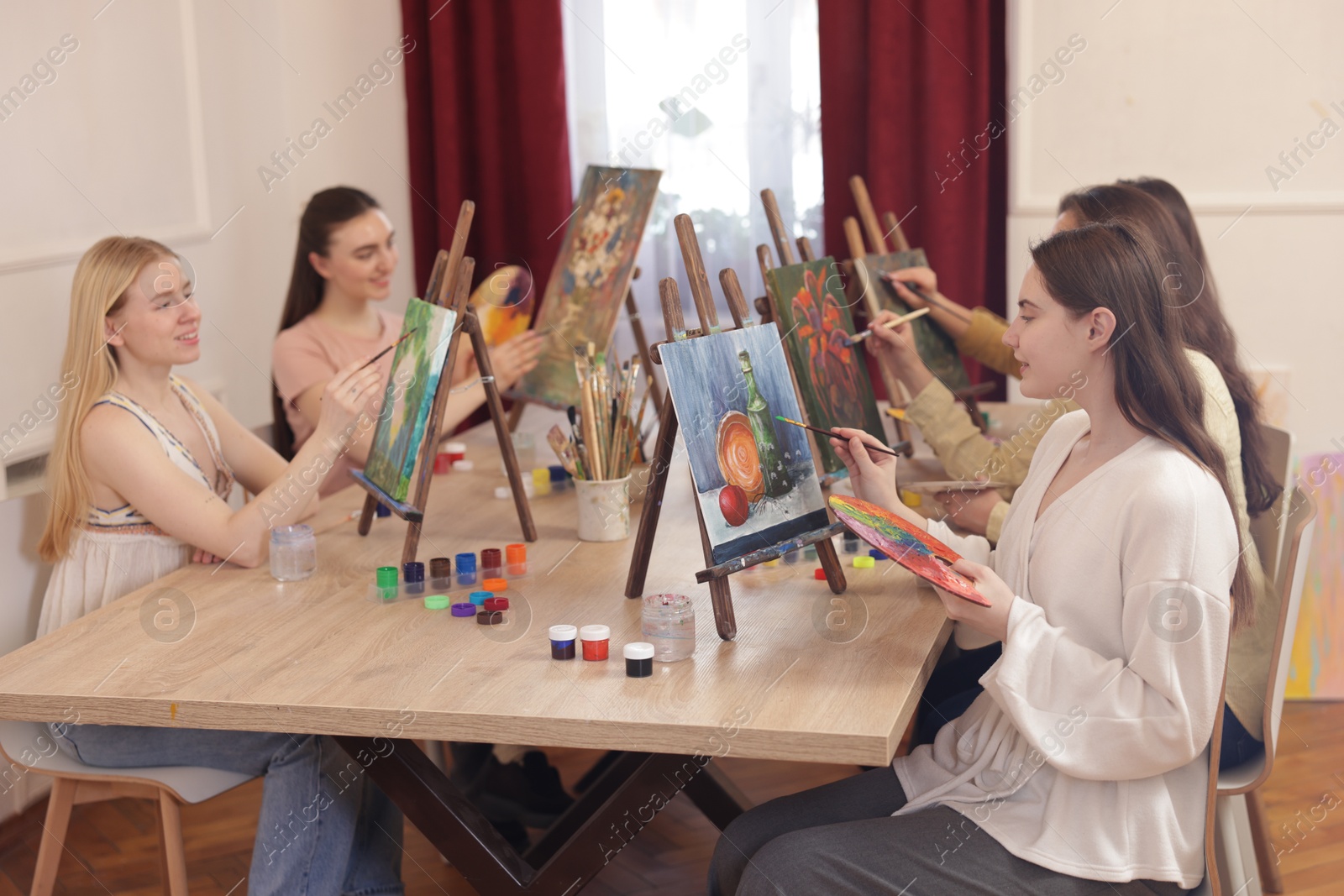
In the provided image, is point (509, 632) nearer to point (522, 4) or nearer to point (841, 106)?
point (841, 106)

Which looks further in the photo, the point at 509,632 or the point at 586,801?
the point at 586,801

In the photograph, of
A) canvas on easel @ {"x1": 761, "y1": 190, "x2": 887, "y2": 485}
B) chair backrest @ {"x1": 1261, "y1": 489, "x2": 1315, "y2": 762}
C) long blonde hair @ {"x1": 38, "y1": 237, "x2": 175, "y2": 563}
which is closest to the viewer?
chair backrest @ {"x1": 1261, "y1": 489, "x2": 1315, "y2": 762}

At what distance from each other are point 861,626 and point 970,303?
2273mm

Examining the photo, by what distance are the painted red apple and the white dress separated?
1001 millimetres

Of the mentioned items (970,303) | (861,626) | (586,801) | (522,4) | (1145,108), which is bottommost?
(586,801)

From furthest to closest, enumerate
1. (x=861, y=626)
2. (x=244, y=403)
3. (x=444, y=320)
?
(x=244, y=403)
(x=444, y=320)
(x=861, y=626)

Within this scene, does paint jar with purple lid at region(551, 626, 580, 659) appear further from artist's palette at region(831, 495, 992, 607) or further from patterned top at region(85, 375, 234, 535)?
patterned top at region(85, 375, 234, 535)

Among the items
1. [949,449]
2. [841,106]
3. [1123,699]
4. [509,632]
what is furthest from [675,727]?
[841,106]

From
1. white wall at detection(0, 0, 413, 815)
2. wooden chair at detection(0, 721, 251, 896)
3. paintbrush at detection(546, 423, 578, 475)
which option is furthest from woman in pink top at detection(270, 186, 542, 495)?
wooden chair at detection(0, 721, 251, 896)

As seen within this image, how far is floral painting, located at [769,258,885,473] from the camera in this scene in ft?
7.41

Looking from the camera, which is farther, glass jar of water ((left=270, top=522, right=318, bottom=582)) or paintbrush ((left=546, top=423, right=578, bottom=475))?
paintbrush ((left=546, top=423, right=578, bottom=475))

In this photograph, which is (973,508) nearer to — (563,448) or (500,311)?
(563,448)

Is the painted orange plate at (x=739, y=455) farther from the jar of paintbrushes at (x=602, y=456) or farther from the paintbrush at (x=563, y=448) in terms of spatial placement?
the paintbrush at (x=563, y=448)

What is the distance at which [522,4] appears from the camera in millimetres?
3943
